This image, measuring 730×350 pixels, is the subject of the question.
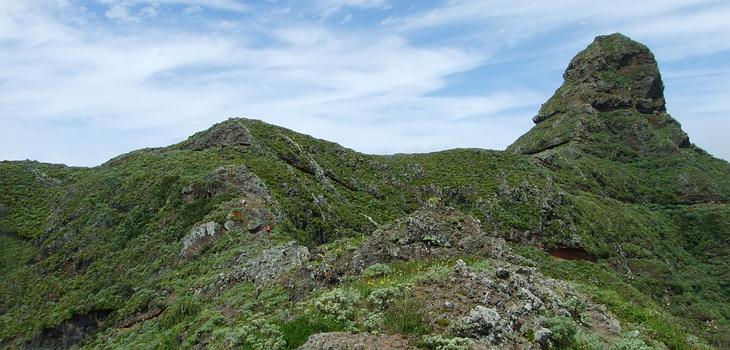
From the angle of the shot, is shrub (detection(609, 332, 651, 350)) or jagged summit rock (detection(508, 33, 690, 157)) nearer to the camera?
shrub (detection(609, 332, 651, 350))

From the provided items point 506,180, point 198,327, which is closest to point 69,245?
point 198,327

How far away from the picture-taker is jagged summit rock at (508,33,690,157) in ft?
385

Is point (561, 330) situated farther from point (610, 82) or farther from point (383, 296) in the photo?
point (610, 82)

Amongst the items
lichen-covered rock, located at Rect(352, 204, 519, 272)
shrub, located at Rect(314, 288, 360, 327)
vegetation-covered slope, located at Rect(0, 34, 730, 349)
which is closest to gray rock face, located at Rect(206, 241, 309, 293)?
vegetation-covered slope, located at Rect(0, 34, 730, 349)

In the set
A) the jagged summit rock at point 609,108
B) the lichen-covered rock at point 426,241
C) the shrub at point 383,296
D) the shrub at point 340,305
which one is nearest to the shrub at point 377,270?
the lichen-covered rock at point 426,241

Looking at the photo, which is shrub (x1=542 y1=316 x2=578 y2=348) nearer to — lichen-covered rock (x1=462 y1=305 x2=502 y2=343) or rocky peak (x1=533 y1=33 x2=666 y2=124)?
lichen-covered rock (x1=462 y1=305 x2=502 y2=343)

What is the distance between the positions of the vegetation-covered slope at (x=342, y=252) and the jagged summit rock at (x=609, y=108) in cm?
1644

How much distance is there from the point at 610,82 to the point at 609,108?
385 inches

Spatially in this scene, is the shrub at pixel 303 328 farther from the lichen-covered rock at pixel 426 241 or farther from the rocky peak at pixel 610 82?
the rocky peak at pixel 610 82

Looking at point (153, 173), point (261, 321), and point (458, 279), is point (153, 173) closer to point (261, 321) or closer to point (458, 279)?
point (261, 321)

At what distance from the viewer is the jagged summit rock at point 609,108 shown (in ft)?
385

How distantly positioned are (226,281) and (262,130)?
31022mm

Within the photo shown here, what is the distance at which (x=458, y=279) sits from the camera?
40.5 ft

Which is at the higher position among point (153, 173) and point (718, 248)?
point (153, 173)
